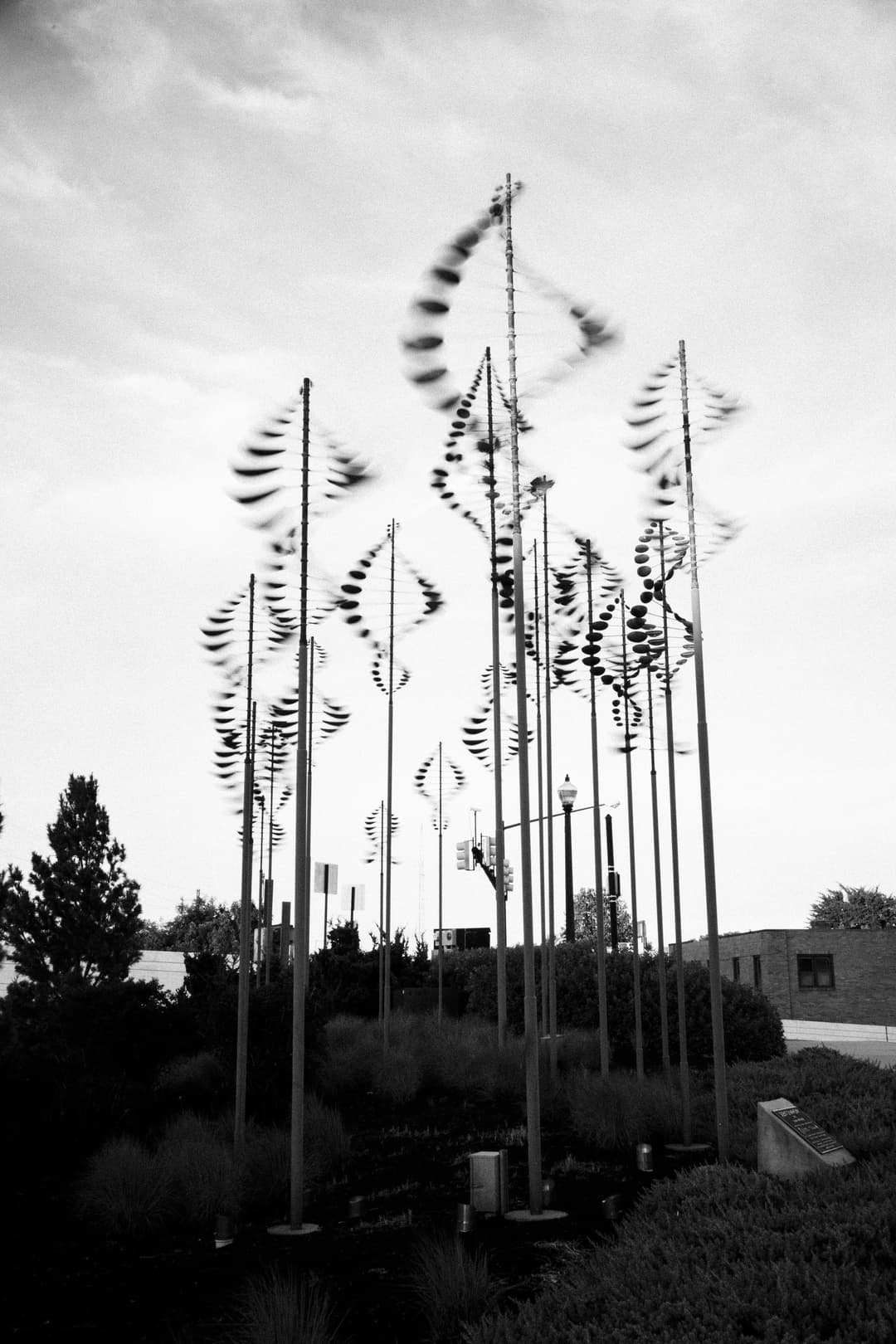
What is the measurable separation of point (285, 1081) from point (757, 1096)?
7.70 meters

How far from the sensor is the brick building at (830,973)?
4862 centimetres

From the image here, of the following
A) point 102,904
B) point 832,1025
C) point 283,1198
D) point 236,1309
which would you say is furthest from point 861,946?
point 236,1309

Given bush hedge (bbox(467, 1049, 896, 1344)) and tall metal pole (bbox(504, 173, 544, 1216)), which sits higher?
tall metal pole (bbox(504, 173, 544, 1216))

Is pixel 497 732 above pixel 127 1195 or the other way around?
above

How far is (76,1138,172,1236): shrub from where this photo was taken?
13.6 m

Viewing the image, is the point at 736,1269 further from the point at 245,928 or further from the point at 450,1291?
Answer: the point at 245,928

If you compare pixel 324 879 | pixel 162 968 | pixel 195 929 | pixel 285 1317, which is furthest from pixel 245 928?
pixel 195 929

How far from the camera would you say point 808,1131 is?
495 inches

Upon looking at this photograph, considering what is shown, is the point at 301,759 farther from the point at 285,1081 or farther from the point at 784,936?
the point at 784,936

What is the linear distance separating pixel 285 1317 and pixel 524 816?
606cm

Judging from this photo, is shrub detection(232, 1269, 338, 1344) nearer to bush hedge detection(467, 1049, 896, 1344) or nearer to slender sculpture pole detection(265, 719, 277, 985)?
bush hedge detection(467, 1049, 896, 1344)

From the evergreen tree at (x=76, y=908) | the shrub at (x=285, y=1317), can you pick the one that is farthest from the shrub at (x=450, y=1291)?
the evergreen tree at (x=76, y=908)

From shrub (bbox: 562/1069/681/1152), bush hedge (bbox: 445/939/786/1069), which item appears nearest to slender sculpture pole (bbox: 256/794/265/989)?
bush hedge (bbox: 445/939/786/1069)

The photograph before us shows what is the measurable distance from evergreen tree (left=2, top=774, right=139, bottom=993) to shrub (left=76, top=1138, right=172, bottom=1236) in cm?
3226
